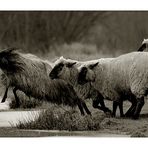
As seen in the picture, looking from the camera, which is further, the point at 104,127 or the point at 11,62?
the point at 11,62

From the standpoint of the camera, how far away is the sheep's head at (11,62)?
5578 millimetres

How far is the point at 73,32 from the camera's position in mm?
5555

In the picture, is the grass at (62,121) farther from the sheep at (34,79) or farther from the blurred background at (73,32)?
the blurred background at (73,32)

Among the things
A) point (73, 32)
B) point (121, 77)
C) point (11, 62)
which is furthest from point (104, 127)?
point (11, 62)

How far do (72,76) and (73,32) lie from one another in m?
0.42

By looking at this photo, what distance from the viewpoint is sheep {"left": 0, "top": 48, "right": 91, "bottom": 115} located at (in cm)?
556

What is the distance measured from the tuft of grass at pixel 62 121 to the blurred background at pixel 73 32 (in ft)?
1.75

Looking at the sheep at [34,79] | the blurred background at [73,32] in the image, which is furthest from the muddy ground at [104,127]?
the blurred background at [73,32]

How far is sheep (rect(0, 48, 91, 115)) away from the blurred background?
3.5 inches

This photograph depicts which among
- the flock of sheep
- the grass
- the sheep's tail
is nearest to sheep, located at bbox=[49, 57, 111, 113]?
the flock of sheep

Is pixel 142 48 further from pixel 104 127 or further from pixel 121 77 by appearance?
pixel 104 127

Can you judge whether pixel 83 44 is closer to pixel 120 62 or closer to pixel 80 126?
pixel 120 62

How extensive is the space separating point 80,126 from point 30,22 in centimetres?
111
